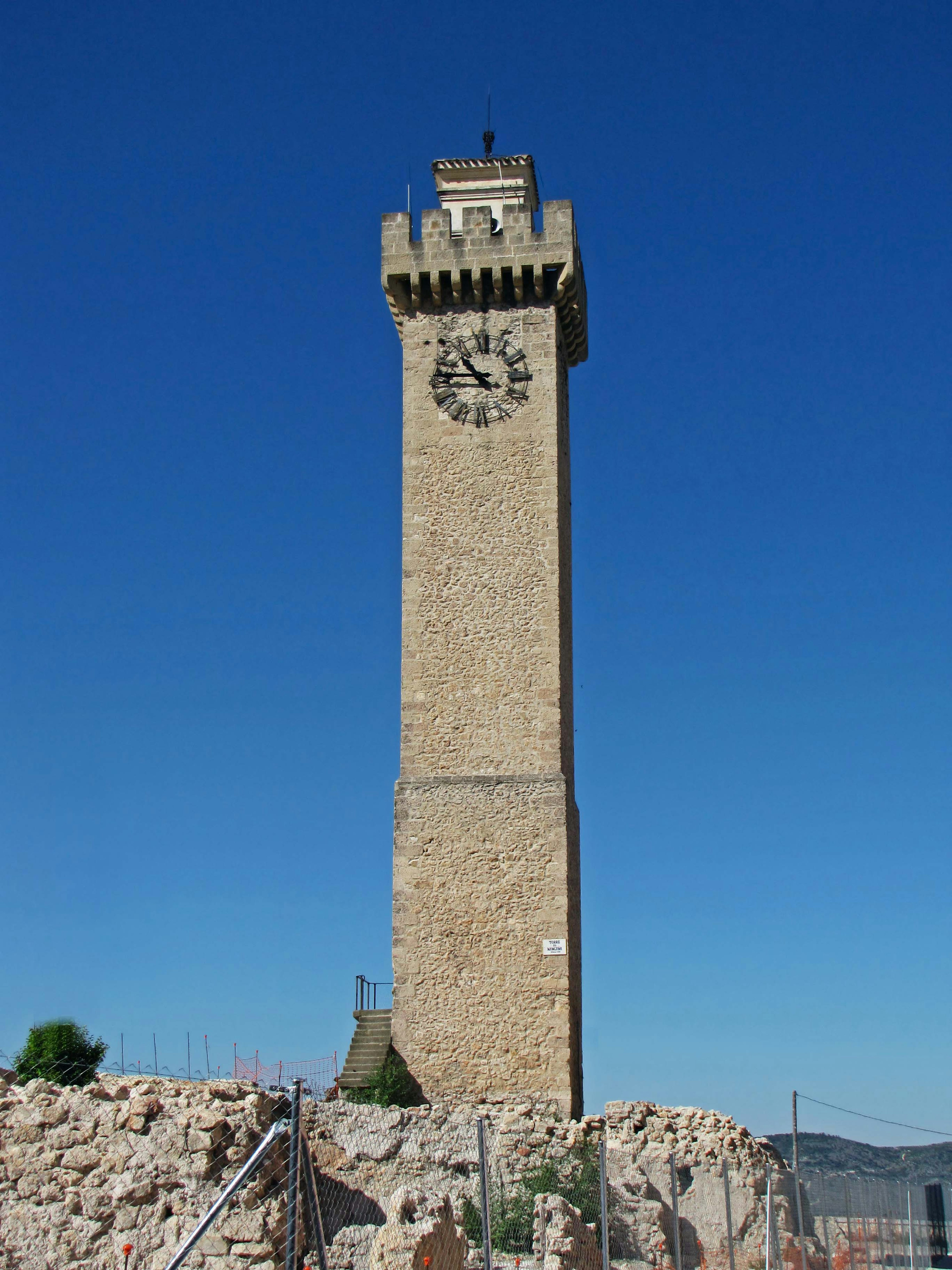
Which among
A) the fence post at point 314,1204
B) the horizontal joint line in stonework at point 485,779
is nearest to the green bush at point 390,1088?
the horizontal joint line in stonework at point 485,779

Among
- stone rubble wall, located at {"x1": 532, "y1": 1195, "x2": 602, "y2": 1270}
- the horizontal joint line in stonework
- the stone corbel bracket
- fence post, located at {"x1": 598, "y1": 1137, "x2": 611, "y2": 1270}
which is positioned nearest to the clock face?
the stone corbel bracket

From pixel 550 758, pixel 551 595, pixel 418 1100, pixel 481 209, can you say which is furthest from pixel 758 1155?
pixel 481 209

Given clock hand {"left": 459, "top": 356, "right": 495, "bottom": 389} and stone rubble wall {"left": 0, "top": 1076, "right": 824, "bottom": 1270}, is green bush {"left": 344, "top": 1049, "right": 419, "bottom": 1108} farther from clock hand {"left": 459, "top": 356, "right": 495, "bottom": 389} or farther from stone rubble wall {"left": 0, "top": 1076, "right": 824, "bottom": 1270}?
clock hand {"left": 459, "top": 356, "right": 495, "bottom": 389}

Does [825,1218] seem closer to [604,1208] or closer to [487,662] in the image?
[604,1208]

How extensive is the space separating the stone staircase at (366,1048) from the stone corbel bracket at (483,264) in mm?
10159

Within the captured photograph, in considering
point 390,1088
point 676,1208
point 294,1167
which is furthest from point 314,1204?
point 390,1088

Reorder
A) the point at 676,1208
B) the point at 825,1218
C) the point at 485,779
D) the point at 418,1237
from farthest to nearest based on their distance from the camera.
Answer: the point at 485,779 < the point at 825,1218 < the point at 676,1208 < the point at 418,1237

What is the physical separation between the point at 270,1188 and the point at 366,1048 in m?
7.85

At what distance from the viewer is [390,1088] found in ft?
57.3

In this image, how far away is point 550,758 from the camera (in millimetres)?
18859

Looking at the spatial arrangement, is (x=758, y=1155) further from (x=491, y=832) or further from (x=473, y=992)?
(x=491, y=832)

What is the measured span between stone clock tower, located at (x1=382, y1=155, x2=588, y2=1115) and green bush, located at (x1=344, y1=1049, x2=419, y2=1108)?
6.7 inches

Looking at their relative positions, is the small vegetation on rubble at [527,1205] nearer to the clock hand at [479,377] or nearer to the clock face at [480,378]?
the clock face at [480,378]

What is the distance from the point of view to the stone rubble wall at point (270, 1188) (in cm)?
1040
